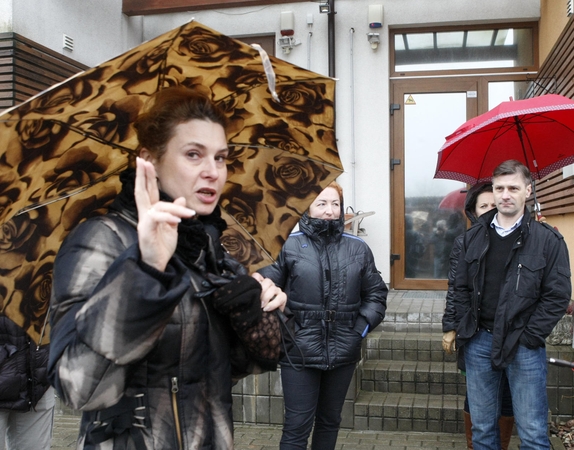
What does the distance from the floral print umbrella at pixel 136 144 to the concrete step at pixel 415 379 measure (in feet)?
13.7

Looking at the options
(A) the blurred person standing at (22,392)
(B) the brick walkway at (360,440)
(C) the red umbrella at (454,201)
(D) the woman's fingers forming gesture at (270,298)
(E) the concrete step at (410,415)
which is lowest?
(B) the brick walkway at (360,440)

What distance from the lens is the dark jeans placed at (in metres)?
4.48

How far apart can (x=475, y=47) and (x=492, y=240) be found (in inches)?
225

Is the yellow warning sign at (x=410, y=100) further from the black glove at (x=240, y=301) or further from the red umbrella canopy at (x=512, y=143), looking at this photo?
the black glove at (x=240, y=301)

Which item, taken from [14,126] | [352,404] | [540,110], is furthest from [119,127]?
[352,404]

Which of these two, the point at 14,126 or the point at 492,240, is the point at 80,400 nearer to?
the point at 14,126

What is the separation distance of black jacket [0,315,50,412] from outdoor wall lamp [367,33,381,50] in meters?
6.91

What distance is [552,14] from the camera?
8.27m

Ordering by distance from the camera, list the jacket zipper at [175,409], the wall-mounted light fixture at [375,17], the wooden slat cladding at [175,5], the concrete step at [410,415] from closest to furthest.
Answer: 1. the jacket zipper at [175,409]
2. the concrete step at [410,415]
3. the wooden slat cladding at [175,5]
4. the wall-mounted light fixture at [375,17]

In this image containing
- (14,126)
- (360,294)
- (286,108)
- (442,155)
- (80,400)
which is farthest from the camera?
(442,155)

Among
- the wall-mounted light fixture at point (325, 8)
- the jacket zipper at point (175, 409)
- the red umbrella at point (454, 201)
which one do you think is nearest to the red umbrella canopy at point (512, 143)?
the jacket zipper at point (175, 409)

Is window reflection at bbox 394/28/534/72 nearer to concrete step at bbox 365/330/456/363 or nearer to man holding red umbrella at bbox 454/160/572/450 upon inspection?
concrete step at bbox 365/330/456/363

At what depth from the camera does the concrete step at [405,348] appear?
6776 mm

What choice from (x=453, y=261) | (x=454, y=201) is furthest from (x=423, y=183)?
(x=453, y=261)
